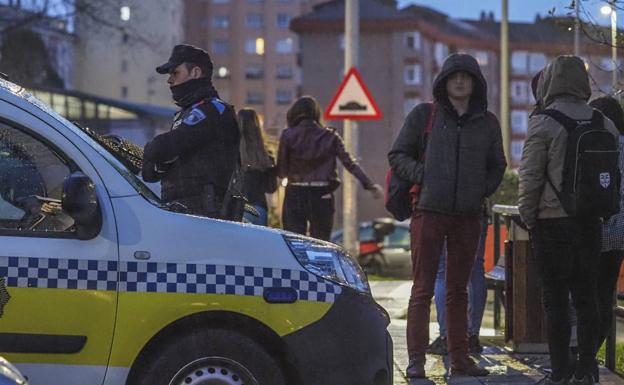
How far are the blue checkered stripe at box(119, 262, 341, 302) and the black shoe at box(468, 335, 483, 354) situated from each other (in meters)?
3.09

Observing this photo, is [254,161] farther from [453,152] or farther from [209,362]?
[209,362]

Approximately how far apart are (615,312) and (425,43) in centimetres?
7616

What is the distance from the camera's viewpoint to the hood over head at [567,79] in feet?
20.1

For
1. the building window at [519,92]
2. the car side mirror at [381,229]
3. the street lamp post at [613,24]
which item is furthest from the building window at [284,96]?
the street lamp post at [613,24]

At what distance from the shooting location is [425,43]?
81.9 meters

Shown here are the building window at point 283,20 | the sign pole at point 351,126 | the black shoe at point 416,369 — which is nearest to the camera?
the black shoe at point 416,369

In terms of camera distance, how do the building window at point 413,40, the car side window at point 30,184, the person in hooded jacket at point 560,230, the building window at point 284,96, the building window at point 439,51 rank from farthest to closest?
the building window at point 284,96 → the building window at point 439,51 → the building window at point 413,40 → the person in hooded jacket at point 560,230 → the car side window at point 30,184

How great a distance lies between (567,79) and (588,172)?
555 mm

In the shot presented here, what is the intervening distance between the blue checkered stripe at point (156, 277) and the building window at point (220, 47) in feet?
361

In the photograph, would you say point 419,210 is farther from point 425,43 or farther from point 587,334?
point 425,43

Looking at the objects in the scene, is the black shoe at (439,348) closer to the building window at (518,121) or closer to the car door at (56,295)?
the car door at (56,295)

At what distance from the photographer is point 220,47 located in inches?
4491

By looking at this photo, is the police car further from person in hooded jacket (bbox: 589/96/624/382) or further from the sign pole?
the sign pole

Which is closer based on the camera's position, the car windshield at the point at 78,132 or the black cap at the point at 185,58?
the car windshield at the point at 78,132
